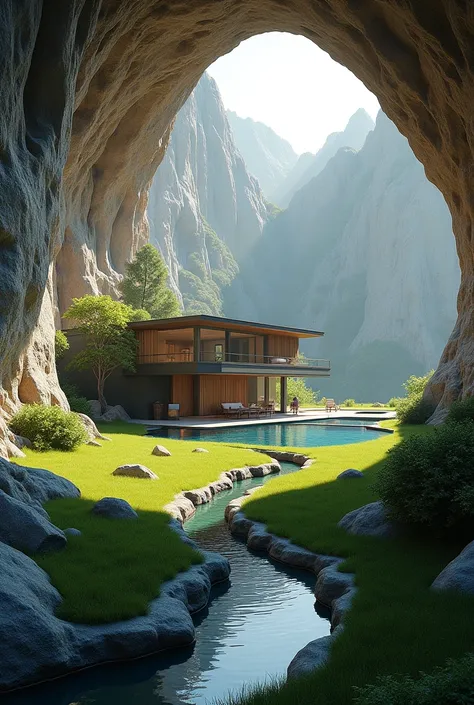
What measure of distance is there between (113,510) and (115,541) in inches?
60.1

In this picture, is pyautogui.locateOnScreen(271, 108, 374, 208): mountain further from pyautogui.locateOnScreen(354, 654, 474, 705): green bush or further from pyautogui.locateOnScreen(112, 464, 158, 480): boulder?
pyautogui.locateOnScreen(354, 654, 474, 705): green bush

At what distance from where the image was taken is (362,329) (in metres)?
111

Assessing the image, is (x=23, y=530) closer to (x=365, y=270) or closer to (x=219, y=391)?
(x=219, y=391)

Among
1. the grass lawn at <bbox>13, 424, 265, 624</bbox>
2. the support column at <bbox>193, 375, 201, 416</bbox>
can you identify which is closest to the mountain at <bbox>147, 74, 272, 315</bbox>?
the support column at <bbox>193, 375, 201, 416</bbox>

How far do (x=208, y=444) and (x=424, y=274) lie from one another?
9235cm

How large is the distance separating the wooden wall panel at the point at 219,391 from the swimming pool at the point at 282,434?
606 cm

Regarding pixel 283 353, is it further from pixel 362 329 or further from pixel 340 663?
pixel 362 329

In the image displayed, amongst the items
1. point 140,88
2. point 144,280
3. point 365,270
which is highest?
point 365,270

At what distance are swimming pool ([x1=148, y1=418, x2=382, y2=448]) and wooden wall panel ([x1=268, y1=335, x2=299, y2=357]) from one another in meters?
7.88

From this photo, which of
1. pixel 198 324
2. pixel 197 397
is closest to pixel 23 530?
pixel 198 324

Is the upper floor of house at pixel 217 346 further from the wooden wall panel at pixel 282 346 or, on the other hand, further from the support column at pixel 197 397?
the support column at pixel 197 397

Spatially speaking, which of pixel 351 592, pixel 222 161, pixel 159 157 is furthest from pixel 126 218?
pixel 222 161

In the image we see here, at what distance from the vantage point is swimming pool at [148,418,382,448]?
25.0 metres

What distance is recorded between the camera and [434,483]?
8336mm
